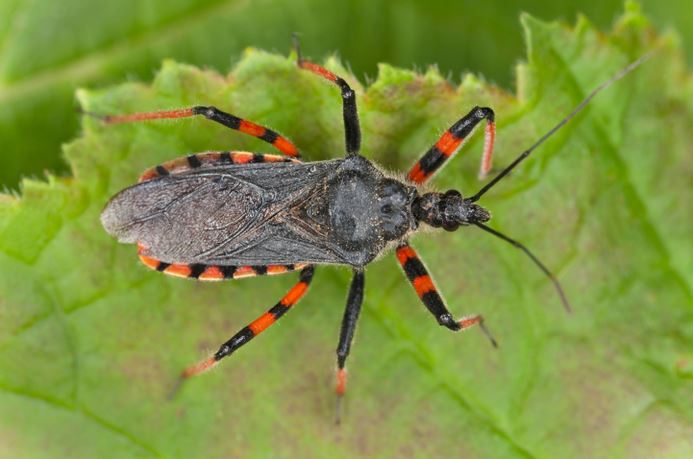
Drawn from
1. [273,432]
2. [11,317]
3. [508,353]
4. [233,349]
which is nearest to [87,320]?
[11,317]

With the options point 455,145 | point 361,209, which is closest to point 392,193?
point 361,209

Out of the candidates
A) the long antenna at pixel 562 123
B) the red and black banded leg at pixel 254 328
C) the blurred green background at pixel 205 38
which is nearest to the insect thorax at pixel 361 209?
the red and black banded leg at pixel 254 328

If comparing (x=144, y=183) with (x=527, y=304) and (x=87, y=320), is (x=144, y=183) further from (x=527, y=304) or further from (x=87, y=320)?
(x=527, y=304)

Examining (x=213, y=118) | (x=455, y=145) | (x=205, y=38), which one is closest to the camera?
(x=213, y=118)

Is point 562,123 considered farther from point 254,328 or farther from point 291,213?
point 254,328

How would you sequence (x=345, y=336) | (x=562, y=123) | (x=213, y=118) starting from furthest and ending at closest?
1. (x=345, y=336)
2. (x=213, y=118)
3. (x=562, y=123)

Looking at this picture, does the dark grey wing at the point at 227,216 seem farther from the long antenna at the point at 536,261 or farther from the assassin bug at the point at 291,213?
the long antenna at the point at 536,261
